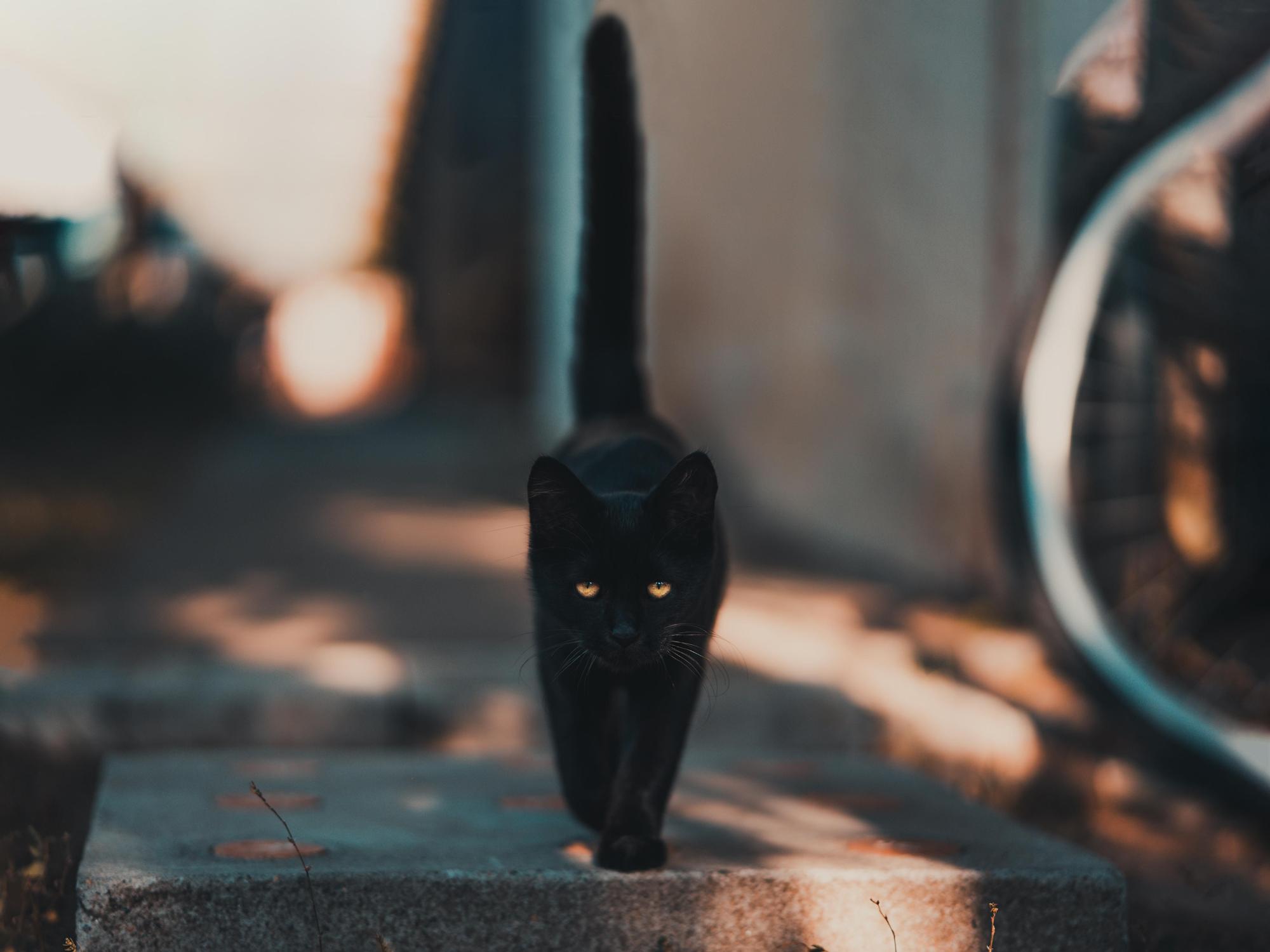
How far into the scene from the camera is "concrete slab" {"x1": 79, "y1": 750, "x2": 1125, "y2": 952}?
1712 mm

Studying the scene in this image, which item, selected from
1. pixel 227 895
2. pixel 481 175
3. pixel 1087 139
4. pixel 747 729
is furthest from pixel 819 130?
pixel 481 175

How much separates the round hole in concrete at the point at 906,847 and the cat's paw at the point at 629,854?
1.09ft

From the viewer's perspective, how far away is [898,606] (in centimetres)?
407

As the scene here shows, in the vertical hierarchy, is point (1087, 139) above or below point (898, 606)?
above

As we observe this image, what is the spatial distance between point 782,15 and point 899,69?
998mm

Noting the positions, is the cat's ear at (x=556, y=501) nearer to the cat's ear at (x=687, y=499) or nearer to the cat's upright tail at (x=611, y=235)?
the cat's ear at (x=687, y=499)

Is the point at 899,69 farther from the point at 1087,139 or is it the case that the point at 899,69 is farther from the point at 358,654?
the point at 358,654

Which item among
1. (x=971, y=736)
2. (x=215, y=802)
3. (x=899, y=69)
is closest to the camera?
(x=215, y=802)

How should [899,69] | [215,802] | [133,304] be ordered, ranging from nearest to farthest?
[215,802] < [899,69] < [133,304]

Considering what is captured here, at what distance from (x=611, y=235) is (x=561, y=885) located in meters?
1.22

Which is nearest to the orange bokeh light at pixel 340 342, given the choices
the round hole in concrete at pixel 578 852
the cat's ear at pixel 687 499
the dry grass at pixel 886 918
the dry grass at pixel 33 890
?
the dry grass at pixel 33 890

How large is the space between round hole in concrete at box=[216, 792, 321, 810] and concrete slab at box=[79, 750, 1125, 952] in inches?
0.9

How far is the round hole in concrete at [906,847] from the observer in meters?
1.95

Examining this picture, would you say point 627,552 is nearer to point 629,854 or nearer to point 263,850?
point 629,854
